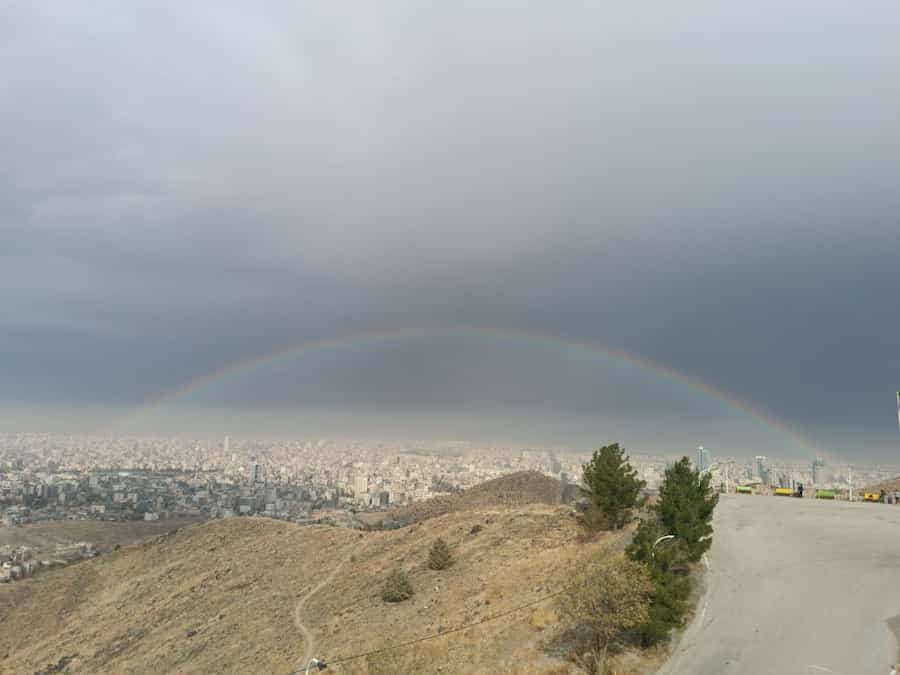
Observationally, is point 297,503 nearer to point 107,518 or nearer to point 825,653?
point 107,518

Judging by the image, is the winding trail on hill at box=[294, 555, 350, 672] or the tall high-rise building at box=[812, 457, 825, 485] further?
the tall high-rise building at box=[812, 457, 825, 485]

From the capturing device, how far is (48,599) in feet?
209

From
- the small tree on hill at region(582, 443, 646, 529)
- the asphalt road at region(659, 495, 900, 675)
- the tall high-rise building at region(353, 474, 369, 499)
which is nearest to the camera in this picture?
the asphalt road at region(659, 495, 900, 675)

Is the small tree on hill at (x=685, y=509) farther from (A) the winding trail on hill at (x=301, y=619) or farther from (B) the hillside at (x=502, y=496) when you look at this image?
(B) the hillside at (x=502, y=496)

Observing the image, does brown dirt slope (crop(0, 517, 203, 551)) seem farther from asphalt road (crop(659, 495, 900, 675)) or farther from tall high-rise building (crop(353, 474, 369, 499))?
asphalt road (crop(659, 495, 900, 675))

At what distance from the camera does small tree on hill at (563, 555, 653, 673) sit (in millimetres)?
19219

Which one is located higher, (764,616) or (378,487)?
(764,616)

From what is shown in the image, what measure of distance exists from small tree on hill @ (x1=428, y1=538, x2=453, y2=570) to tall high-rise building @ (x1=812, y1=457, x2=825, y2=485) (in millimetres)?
49297

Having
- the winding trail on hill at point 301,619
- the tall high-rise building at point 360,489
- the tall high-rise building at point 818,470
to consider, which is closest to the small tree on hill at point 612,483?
the winding trail on hill at point 301,619

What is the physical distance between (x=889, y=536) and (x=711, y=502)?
38.9ft

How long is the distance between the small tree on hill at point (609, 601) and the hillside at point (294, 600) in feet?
5.46

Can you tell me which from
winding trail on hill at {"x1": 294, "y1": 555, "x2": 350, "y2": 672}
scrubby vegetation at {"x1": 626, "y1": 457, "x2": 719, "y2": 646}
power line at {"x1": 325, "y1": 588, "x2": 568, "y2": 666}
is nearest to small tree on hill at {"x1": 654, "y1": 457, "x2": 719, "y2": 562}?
scrubby vegetation at {"x1": 626, "y1": 457, "x2": 719, "y2": 646}

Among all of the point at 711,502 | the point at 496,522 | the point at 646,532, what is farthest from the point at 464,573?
the point at 646,532

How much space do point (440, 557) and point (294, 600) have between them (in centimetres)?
1174
